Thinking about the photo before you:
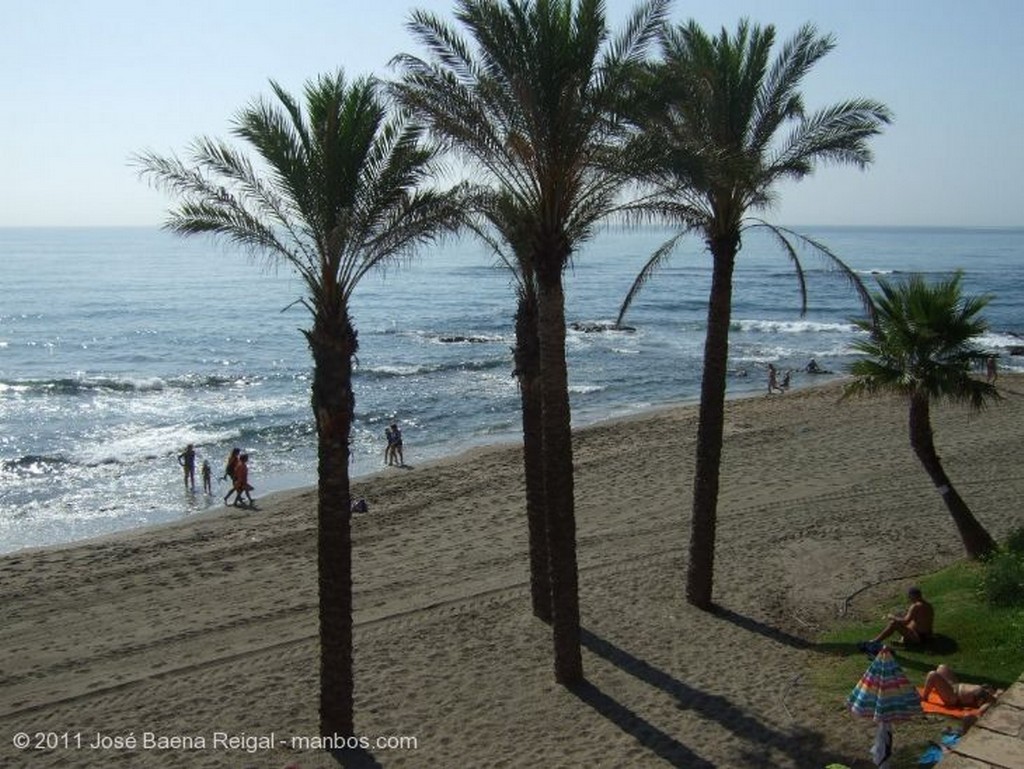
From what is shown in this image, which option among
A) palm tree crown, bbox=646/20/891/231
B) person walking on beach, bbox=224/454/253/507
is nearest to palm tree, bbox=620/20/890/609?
palm tree crown, bbox=646/20/891/231

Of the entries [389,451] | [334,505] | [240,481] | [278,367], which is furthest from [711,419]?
[278,367]

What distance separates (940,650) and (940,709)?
1777mm

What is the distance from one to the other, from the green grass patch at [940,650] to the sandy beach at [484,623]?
1.21 ft

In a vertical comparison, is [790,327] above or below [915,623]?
above

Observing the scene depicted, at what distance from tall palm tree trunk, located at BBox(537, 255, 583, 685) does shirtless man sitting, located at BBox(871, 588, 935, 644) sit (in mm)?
3802

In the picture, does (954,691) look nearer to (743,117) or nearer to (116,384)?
(743,117)

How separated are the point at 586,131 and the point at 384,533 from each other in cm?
1090

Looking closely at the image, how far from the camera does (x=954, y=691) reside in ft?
33.0

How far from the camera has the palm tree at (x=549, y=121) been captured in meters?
9.73

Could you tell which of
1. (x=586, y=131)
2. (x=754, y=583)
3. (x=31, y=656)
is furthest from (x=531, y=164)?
(x=31, y=656)

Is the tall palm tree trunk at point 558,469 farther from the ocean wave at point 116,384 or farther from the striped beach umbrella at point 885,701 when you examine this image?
the ocean wave at point 116,384

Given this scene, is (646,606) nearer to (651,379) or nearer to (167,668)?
(167,668)

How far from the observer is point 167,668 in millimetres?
12539

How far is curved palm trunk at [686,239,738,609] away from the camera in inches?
496
